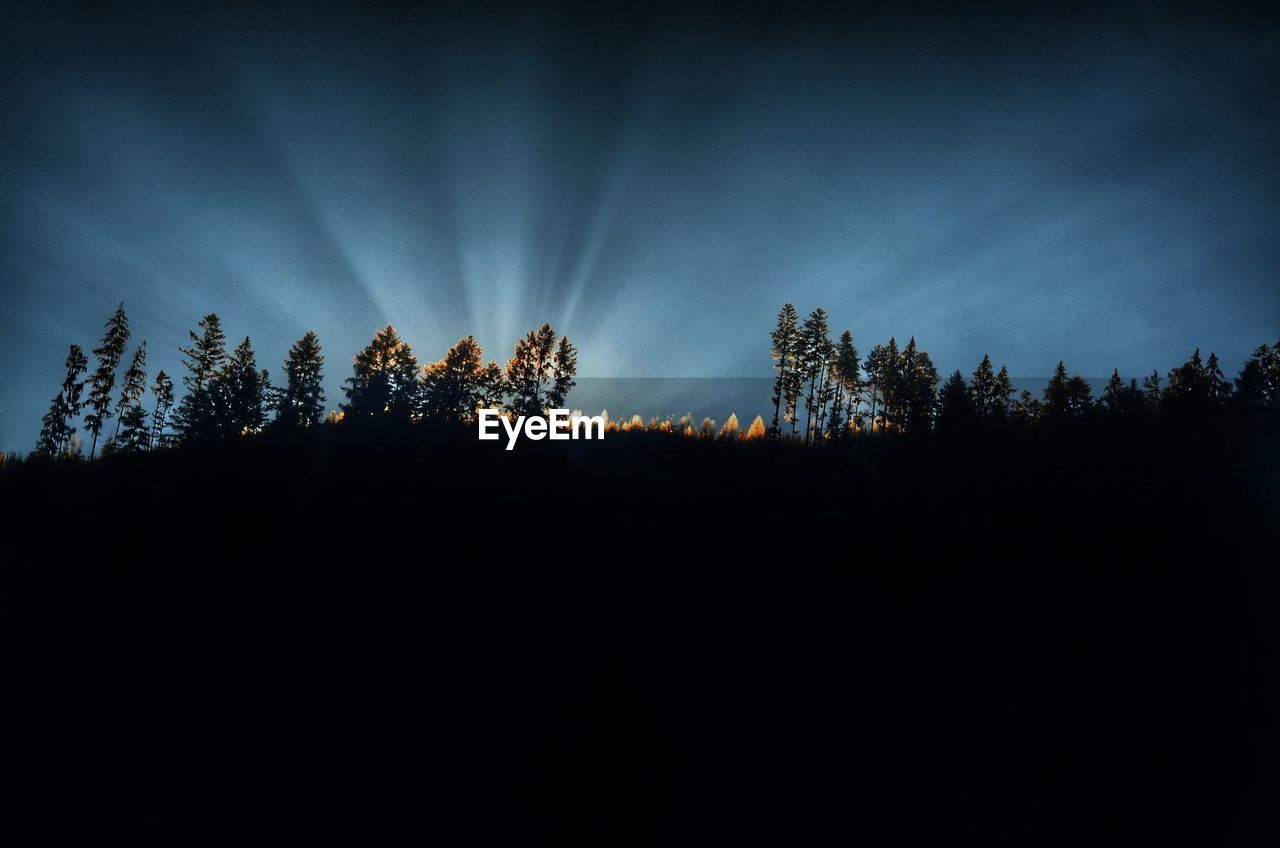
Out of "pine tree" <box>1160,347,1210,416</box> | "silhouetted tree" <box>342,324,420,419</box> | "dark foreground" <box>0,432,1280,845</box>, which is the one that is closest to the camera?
"dark foreground" <box>0,432,1280,845</box>

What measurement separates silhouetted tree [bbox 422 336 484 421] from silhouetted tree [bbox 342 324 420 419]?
1230mm

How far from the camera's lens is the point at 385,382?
33.2m

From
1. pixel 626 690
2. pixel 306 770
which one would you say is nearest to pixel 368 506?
pixel 306 770

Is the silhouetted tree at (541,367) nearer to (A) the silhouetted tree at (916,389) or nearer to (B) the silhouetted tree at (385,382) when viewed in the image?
(B) the silhouetted tree at (385,382)

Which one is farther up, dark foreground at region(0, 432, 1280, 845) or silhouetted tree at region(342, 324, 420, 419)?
silhouetted tree at region(342, 324, 420, 419)

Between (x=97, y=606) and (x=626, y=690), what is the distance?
716 inches

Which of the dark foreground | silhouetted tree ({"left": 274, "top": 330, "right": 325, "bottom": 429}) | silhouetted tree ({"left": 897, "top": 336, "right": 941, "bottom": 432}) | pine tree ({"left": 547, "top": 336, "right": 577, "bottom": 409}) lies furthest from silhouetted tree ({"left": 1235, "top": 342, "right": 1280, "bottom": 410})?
silhouetted tree ({"left": 274, "top": 330, "right": 325, "bottom": 429})

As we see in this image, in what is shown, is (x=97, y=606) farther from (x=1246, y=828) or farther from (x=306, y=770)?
(x=1246, y=828)

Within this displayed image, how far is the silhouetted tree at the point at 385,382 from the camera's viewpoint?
32156 mm

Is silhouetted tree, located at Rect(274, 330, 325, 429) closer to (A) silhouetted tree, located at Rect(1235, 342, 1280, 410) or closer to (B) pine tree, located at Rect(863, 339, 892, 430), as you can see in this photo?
(B) pine tree, located at Rect(863, 339, 892, 430)

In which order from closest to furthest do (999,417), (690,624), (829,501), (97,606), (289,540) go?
(690,624) < (97,606) < (289,540) < (829,501) < (999,417)

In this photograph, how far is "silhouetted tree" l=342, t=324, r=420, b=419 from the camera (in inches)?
1266

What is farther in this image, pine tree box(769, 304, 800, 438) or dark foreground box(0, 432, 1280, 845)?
pine tree box(769, 304, 800, 438)

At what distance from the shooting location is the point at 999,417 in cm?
4341
